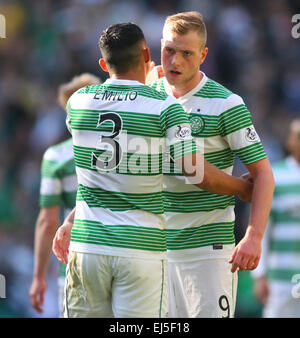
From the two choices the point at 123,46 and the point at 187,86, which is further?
the point at 187,86

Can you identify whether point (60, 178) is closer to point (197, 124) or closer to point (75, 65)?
point (197, 124)

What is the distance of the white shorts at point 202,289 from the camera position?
4.68 metres

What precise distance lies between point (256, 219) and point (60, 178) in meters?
2.53

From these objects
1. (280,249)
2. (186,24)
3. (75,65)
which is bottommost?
(280,249)

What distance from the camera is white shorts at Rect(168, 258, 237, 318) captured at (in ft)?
15.4

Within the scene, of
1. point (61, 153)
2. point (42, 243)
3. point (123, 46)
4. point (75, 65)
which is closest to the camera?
point (123, 46)

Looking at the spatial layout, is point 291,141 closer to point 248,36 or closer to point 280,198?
point 280,198

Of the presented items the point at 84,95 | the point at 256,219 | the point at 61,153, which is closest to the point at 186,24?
the point at 84,95

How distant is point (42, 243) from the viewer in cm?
649

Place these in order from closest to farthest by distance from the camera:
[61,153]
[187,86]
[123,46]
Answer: [123,46] → [187,86] → [61,153]

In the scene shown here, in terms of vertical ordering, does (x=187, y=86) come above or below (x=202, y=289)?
above

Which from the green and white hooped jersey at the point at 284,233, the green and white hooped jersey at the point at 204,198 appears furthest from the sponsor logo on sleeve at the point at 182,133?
the green and white hooped jersey at the point at 284,233

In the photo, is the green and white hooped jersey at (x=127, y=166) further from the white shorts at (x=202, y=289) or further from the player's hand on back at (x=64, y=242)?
the white shorts at (x=202, y=289)
